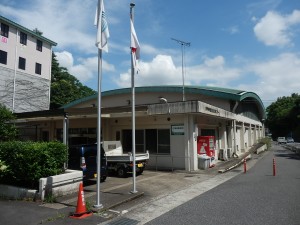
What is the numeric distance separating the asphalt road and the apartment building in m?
28.0

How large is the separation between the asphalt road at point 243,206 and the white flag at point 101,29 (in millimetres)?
5551

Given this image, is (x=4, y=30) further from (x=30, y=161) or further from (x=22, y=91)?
(x=30, y=161)

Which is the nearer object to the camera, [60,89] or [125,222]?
[125,222]

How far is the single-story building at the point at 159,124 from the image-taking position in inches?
665

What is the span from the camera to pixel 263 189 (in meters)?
11.3

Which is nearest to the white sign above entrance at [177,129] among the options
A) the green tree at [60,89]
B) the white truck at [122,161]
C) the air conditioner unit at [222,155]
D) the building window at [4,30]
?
the white truck at [122,161]

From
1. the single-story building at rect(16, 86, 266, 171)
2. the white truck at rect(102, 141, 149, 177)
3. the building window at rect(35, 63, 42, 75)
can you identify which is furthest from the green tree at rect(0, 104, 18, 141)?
the building window at rect(35, 63, 42, 75)

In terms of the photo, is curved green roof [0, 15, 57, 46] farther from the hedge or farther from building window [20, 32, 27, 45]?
the hedge

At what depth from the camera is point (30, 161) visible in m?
10.0

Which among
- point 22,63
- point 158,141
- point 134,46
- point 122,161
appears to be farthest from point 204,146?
point 22,63

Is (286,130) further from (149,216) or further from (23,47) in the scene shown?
(149,216)

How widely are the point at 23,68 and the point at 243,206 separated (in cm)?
3186

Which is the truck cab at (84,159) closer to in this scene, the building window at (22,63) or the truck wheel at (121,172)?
the truck wheel at (121,172)

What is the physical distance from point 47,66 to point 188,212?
34313 mm
